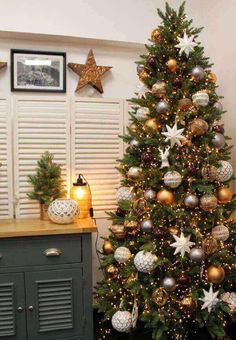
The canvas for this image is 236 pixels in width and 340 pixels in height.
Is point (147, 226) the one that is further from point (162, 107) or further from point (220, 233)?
point (162, 107)

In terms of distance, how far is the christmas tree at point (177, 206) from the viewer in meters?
1.81

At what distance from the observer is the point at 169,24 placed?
77.8 inches

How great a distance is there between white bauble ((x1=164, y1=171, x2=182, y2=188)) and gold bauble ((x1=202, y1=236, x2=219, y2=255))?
0.36 meters

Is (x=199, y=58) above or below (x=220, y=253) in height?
above

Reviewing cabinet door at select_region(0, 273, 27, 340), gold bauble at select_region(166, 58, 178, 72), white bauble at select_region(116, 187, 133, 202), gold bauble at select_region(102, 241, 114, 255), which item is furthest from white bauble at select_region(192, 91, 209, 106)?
cabinet door at select_region(0, 273, 27, 340)

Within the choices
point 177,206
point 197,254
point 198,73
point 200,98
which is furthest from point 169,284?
point 198,73

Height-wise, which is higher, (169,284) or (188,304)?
(169,284)

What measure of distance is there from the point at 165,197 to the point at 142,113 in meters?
0.57

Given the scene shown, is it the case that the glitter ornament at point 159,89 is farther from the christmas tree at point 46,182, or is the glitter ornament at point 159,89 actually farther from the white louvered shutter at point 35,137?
the christmas tree at point 46,182

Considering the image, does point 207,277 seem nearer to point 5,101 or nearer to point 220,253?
point 220,253

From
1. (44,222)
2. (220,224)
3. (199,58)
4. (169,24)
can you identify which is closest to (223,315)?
(220,224)

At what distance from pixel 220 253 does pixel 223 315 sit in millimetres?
409

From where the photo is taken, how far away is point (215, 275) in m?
1.81

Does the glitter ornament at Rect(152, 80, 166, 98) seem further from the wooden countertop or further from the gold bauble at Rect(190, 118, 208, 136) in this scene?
the wooden countertop
